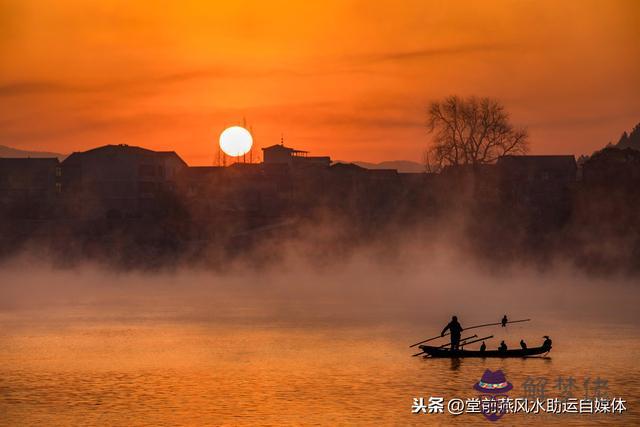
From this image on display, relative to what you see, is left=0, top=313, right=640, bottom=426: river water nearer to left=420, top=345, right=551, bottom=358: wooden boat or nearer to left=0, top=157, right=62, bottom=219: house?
left=420, top=345, right=551, bottom=358: wooden boat

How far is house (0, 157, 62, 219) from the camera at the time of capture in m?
161

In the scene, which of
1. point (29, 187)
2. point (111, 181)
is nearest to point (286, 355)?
point (111, 181)

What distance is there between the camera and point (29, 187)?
165750 millimetres

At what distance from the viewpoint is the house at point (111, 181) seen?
16038 cm

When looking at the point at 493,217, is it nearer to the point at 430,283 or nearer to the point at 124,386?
the point at 430,283

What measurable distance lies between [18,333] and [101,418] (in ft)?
133

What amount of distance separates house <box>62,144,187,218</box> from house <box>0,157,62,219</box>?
11.7 feet

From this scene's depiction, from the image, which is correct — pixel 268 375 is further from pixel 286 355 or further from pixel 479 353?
pixel 479 353
